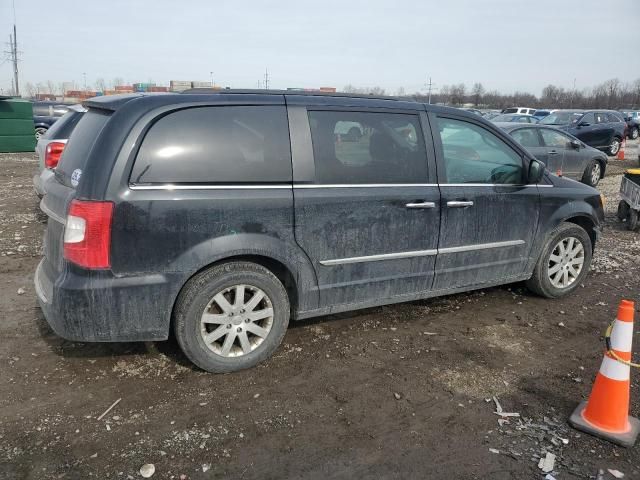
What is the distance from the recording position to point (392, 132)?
3994 mm

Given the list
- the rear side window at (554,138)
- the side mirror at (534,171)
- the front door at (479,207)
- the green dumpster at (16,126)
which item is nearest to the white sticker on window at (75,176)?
the front door at (479,207)

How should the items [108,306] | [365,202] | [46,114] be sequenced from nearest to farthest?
[108,306] → [365,202] → [46,114]

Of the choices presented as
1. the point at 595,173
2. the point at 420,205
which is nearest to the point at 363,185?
the point at 420,205

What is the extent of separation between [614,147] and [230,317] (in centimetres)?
1965

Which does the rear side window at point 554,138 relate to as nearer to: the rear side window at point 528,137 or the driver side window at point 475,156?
the rear side window at point 528,137

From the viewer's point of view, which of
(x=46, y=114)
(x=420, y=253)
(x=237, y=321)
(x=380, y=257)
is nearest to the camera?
(x=237, y=321)

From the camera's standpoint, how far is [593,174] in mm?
12133

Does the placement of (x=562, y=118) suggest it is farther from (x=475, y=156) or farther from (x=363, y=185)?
(x=363, y=185)

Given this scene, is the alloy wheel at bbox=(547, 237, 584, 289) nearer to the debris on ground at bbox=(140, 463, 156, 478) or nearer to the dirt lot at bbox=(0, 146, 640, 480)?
the dirt lot at bbox=(0, 146, 640, 480)

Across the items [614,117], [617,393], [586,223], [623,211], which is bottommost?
[617,393]

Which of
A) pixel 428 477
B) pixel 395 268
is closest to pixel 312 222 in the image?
pixel 395 268

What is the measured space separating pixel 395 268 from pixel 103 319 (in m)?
Result: 2.13

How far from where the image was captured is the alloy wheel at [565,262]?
498 centimetres

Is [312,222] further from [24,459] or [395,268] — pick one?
[24,459]
